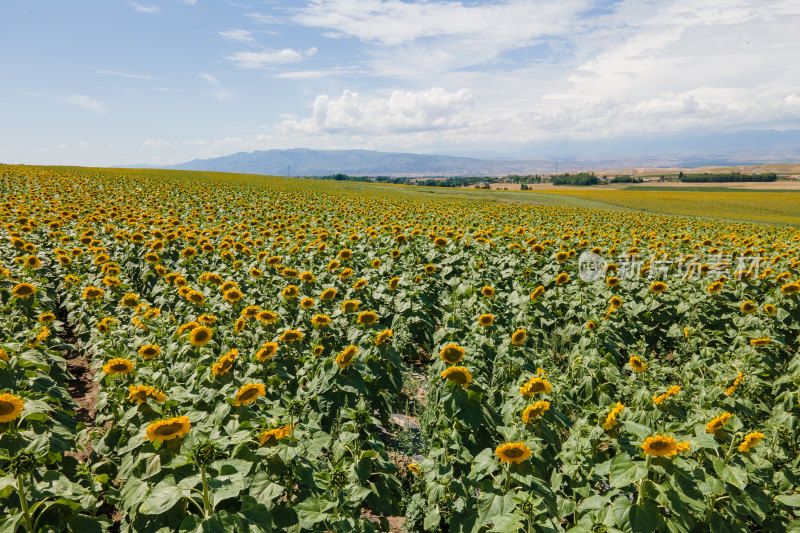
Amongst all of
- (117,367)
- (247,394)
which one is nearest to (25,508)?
(247,394)

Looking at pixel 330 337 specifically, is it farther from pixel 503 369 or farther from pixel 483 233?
pixel 483 233

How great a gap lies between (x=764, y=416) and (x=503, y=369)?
11.7ft

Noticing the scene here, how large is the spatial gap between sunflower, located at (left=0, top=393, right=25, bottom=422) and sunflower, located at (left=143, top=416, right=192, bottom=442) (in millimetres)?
937

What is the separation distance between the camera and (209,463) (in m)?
2.21

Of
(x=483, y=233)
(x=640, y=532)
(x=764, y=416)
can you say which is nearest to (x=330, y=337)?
(x=640, y=532)

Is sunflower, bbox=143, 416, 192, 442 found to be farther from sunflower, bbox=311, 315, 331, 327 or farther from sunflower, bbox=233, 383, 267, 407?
sunflower, bbox=311, 315, 331, 327

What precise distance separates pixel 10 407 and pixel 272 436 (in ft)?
5.65

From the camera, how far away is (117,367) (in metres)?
3.51

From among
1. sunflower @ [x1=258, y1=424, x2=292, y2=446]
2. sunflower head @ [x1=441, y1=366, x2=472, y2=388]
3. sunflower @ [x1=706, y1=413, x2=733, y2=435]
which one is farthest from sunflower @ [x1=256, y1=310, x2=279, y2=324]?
sunflower @ [x1=706, y1=413, x2=733, y2=435]

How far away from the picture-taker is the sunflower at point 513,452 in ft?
8.89

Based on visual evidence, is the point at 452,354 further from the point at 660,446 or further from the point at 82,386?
the point at 82,386

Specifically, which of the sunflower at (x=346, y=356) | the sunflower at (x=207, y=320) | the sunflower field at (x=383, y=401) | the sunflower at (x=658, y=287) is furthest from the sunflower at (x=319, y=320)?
the sunflower at (x=658, y=287)

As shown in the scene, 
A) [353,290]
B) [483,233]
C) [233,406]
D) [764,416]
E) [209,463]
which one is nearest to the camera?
[209,463]

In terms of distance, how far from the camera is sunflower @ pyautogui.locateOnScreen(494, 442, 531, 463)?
8.89ft
